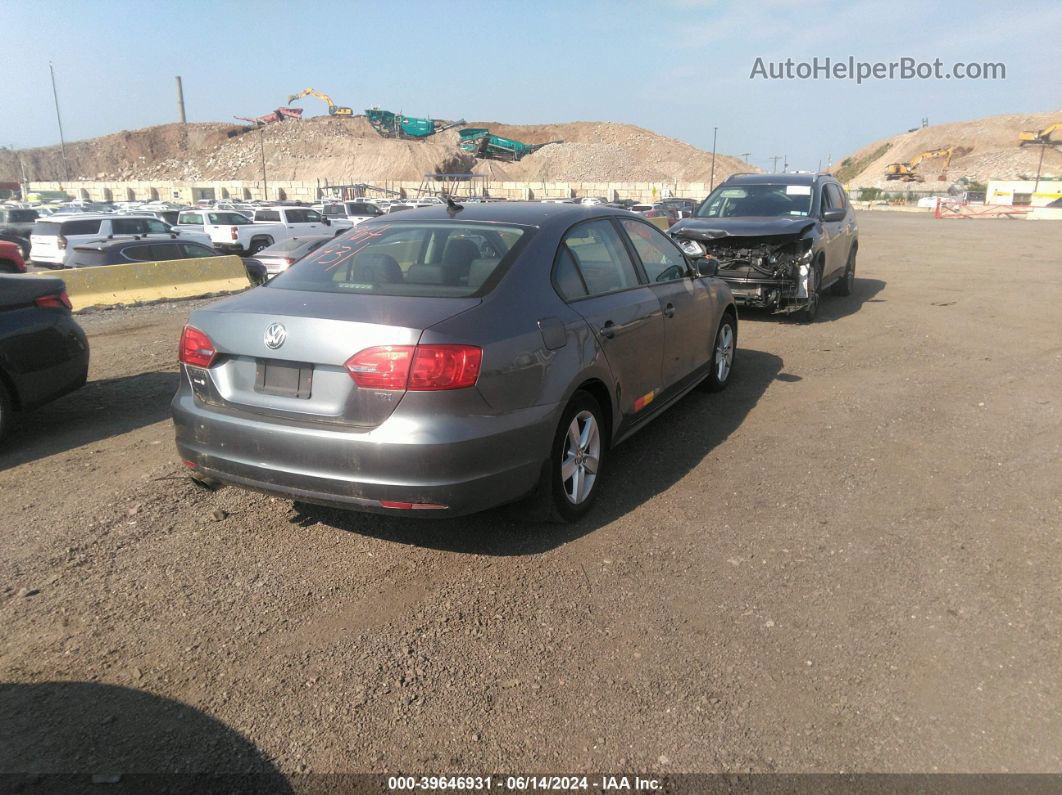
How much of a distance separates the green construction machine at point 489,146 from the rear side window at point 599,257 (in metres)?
97.7

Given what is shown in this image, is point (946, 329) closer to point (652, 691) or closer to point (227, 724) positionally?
point (652, 691)

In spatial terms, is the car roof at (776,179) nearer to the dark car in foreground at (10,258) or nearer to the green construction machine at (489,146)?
the dark car in foreground at (10,258)

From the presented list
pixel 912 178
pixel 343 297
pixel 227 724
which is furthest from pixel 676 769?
pixel 912 178

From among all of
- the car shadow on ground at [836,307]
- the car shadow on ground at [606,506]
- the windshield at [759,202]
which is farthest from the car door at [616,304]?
the windshield at [759,202]

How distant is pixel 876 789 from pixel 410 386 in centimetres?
223

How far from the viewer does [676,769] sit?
8.07ft

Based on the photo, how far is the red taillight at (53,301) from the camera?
18.7 ft

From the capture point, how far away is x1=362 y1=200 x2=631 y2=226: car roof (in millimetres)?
4406

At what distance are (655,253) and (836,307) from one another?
300 inches

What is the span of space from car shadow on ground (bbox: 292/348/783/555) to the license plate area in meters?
0.83

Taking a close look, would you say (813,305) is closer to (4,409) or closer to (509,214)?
(509,214)

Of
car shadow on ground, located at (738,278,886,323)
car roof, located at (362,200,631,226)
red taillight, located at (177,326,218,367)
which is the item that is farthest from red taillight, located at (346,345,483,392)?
car shadow on ground, located at (738,278,886,323)

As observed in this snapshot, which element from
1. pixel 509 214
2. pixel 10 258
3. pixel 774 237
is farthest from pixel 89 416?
pixel 10 258

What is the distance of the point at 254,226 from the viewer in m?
23.8
